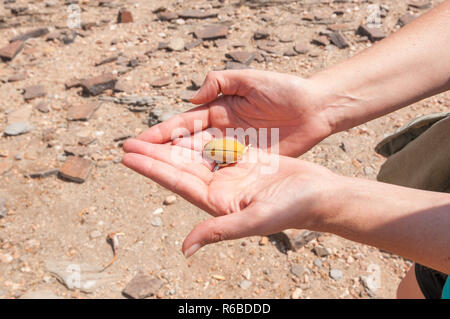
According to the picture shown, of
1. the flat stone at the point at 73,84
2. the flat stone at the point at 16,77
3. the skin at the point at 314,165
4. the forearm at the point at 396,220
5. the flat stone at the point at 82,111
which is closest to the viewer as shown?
the forearm at the point at 396,220

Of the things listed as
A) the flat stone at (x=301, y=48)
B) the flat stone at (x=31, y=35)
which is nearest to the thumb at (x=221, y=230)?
the flat stone at (x=301, y=48)

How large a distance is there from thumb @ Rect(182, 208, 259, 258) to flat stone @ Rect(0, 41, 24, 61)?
506 cm

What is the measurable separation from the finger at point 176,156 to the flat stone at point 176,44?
322 cm

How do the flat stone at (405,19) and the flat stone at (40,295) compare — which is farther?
the flat stone at (405,19)

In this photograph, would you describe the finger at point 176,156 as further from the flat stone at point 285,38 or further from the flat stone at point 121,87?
the flat stone at point 285,38

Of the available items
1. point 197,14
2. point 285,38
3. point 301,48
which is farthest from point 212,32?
point 301,48

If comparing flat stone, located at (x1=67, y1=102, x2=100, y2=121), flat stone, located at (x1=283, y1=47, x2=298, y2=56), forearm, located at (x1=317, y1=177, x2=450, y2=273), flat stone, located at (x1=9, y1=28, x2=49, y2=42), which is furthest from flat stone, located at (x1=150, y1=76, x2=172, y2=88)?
forearm, located at (x1=317, y1=177, x2=450, y2=273)

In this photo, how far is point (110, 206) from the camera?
355 cm

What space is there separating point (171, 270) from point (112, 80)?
289cm

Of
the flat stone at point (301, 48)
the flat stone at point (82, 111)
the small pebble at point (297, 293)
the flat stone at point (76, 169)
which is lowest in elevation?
the small pebble at point (297, 293)

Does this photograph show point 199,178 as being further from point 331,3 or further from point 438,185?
point 331,3

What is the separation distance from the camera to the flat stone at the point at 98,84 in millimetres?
4793

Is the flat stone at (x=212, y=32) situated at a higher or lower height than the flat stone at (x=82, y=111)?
higher

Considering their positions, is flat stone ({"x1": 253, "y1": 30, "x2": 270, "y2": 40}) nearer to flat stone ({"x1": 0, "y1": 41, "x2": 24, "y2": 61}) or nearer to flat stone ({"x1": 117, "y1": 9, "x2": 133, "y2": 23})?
flat stone ({"x1": 117, "y1": 9, "x2": 133, "y2": 23})
